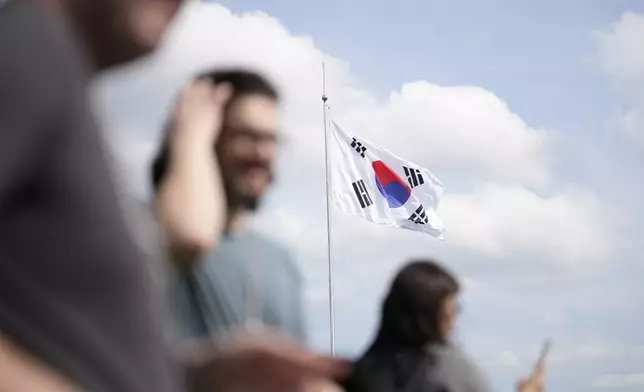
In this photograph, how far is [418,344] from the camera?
12.2 ft

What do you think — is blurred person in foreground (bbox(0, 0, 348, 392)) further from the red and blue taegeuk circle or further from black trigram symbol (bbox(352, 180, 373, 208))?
the red and blue taegeuk circle

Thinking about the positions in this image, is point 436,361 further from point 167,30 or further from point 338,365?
point 167,30

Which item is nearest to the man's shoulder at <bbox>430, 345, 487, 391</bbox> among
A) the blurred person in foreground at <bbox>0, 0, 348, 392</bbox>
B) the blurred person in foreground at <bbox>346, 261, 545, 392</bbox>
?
the blurred person in foreground at <bbox>346, 261, 545, 392</bbox>

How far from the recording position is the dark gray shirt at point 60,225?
0.91 metres

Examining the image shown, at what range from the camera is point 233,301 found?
2.22 meters

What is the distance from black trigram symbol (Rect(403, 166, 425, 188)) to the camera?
11703 millimetres

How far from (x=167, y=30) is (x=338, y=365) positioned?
0.49 metres

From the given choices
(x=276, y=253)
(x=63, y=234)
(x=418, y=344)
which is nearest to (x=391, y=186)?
(x=418, y=344)

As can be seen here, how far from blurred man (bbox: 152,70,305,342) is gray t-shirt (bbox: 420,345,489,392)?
1387mm

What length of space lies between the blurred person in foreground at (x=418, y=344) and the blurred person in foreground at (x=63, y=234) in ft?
8.50

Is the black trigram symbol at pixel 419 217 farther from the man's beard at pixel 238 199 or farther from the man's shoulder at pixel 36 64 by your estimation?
the man's shoulder at pixel 36 64

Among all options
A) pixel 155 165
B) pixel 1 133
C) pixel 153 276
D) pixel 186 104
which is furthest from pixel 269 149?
pixel 1 133

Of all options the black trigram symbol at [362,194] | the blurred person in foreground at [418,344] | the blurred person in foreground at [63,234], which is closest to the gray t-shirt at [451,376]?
the blurred person in foreground at [418,344]

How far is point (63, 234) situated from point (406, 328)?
2.84 metres
